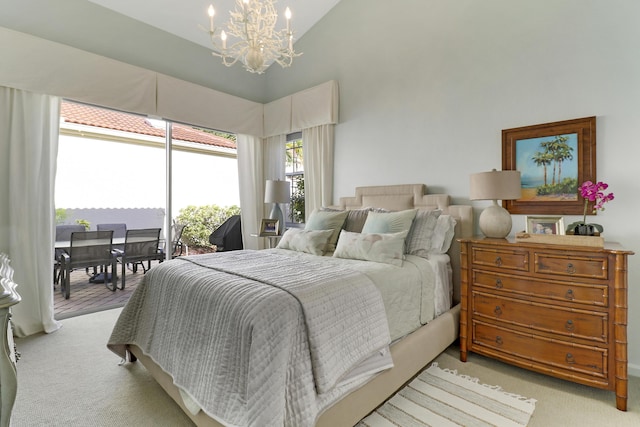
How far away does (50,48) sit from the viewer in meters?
2.88

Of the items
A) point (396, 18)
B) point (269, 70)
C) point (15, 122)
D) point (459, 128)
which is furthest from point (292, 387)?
point (269, 70)

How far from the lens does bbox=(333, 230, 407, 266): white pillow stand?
7.40ft

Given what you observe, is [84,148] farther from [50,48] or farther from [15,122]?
[50,48]

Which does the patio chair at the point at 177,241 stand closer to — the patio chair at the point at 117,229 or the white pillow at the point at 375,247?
the patio chair at the point at 117,229

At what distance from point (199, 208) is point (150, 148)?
0.99 metres

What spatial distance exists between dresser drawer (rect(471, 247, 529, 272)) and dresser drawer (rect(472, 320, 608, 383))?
44 cm

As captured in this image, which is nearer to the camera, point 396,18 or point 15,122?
point 15,122

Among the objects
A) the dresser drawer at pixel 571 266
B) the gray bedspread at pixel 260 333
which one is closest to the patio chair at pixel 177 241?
the gray bedspread at pixel 260 333

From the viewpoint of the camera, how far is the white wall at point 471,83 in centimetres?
214

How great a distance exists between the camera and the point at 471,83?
2.81m

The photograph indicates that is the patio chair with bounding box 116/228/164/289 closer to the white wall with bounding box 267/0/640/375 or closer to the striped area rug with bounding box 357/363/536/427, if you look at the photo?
the white wall with bounding box 267/0/640/375

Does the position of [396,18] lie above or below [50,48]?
above

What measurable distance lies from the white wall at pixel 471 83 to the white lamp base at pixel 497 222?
0.39 meters

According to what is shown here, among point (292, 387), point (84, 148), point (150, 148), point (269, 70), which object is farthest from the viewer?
point (269, 70)
